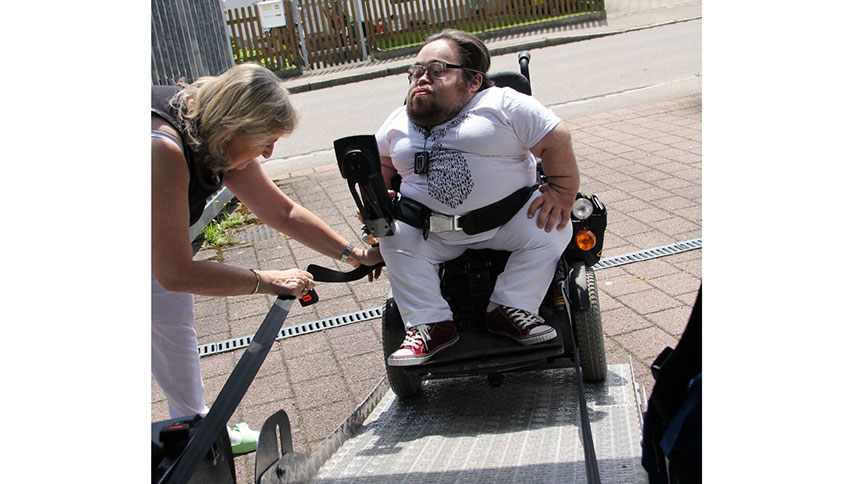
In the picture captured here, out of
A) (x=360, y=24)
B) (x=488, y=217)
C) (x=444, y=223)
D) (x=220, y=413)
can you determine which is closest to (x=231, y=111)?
(x=220, y=413)

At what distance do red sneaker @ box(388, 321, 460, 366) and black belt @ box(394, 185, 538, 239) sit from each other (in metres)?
0.40

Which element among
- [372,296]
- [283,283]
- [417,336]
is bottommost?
[372,296]

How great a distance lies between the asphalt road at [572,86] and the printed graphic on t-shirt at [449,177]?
4494 mm

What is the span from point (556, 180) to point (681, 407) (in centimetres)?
162

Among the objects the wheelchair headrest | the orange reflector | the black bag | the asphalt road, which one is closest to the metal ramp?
the orange reflector

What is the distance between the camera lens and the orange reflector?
11.0 ft

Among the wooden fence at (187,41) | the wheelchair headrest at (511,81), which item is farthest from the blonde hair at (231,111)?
the wooden fence at (187,41)

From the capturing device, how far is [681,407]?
68.4 inches

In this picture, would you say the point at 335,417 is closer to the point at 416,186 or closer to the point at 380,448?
the point at 380,448

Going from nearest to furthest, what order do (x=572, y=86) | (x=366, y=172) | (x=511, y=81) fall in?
(x=366, y=172) < (x=511, y=81) < (x=572, y=86)

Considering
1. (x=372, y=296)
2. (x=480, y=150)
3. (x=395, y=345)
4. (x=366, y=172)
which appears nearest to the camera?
(x=366, y=172)

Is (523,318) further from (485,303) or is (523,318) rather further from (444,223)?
(444,223)

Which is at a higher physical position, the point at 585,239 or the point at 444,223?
the point at 444,223

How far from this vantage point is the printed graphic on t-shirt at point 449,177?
3.21 meters
